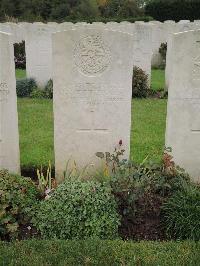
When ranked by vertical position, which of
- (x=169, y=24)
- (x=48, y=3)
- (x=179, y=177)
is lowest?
(x=179, y=177)

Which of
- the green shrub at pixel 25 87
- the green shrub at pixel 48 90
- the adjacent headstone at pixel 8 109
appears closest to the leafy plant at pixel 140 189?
the adjacent headstone at pixel 8 109

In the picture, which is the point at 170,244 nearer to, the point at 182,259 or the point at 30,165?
the point at 182,259

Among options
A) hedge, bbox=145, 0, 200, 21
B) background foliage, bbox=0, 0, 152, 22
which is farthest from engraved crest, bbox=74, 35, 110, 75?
background foliage, bbox=0, 0, 152, 22

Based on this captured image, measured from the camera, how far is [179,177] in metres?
5.36

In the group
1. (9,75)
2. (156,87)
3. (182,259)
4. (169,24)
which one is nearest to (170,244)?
(182,259)

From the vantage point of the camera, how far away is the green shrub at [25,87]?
489 inches

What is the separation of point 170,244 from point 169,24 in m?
16.1

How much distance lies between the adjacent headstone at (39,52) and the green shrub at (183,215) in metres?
8.42

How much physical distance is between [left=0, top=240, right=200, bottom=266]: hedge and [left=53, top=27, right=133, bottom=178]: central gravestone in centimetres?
168

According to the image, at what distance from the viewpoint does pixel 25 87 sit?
12.5 m

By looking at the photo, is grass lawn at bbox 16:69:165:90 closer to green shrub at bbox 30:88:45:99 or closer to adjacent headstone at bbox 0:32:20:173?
green shrub at bbox 30:88:45:99

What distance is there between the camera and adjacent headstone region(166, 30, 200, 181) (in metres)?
5.58

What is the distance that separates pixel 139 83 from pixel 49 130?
4129 millimetres

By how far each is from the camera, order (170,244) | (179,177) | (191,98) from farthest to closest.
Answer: (191,98) < (179,177) < (170,244)
